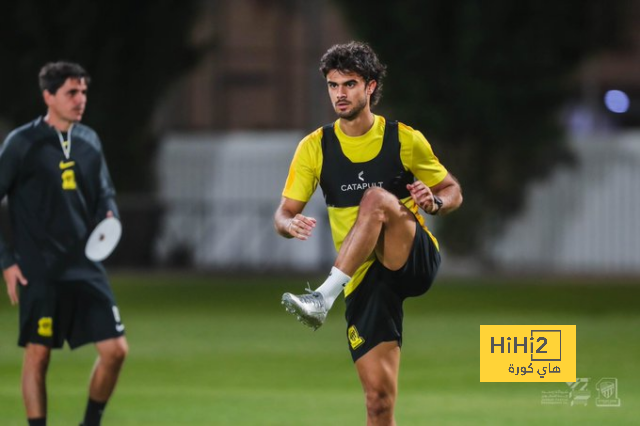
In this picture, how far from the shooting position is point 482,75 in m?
25.5

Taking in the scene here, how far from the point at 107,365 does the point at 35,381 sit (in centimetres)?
44

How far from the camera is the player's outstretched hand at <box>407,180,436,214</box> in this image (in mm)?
7957

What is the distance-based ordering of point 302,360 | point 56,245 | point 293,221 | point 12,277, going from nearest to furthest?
point 293,221, point 12,277, point 56,245, point 302,360

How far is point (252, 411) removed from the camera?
11422 mm

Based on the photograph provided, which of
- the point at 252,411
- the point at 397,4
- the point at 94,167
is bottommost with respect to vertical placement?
the point at 252,411

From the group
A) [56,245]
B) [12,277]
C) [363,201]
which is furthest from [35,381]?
[363,201]

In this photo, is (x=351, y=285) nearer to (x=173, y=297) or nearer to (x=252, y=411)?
(x=252, y=411)

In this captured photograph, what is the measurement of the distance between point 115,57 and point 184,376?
13.5 meters

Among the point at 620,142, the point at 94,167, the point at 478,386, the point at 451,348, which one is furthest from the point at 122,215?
the point at 94,167

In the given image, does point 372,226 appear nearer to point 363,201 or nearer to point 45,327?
point 363,201

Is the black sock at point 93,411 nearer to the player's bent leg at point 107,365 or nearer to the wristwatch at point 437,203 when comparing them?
the player's bent leg at point 107,365

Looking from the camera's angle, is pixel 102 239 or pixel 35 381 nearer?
pixel 35 381

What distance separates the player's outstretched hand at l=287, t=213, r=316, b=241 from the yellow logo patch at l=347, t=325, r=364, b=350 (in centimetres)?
76

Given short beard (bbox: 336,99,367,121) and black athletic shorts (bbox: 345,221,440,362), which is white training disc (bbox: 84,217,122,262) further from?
short beard (bbox: 336,99,367,121)
